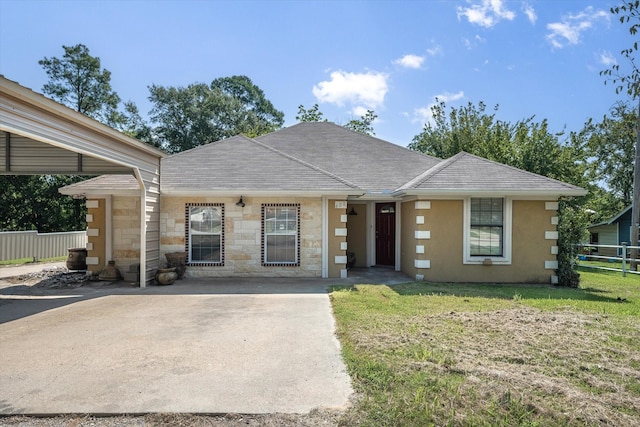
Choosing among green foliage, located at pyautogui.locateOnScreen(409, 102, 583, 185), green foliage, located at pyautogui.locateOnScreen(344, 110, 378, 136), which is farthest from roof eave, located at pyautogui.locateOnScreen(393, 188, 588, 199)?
green foliage, located at pyautogui.locateOnScreen(344, 110, 378, 136)

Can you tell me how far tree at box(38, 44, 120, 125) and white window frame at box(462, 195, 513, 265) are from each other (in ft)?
95.0

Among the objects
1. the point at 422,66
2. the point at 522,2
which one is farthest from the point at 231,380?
the point at 422,66

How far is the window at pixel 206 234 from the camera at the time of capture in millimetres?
11125

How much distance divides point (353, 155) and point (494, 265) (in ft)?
22.5

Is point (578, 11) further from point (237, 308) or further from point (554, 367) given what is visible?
point (237, 308)

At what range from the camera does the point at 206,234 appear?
1115 cm

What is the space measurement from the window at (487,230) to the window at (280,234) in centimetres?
498

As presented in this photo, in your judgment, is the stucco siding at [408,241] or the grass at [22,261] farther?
the grass at [22,261]

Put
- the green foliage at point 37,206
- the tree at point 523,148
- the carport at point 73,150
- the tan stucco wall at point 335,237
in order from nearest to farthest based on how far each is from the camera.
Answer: the carport at point 73,150 → the tan stucco wall at point 335,237 → the tree at point 523,148 → the green foliage at point 37,206

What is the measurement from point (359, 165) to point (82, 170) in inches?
356

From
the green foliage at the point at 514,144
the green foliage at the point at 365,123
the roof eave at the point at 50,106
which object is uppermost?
the green foliage at the point at 365,123

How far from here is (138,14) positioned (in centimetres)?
1095

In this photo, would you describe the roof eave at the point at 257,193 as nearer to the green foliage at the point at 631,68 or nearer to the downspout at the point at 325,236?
the downspout at the point at 325,236

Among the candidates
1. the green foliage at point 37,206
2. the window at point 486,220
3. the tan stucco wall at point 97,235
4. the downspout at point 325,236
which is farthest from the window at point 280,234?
the green foliage at point 37,206
